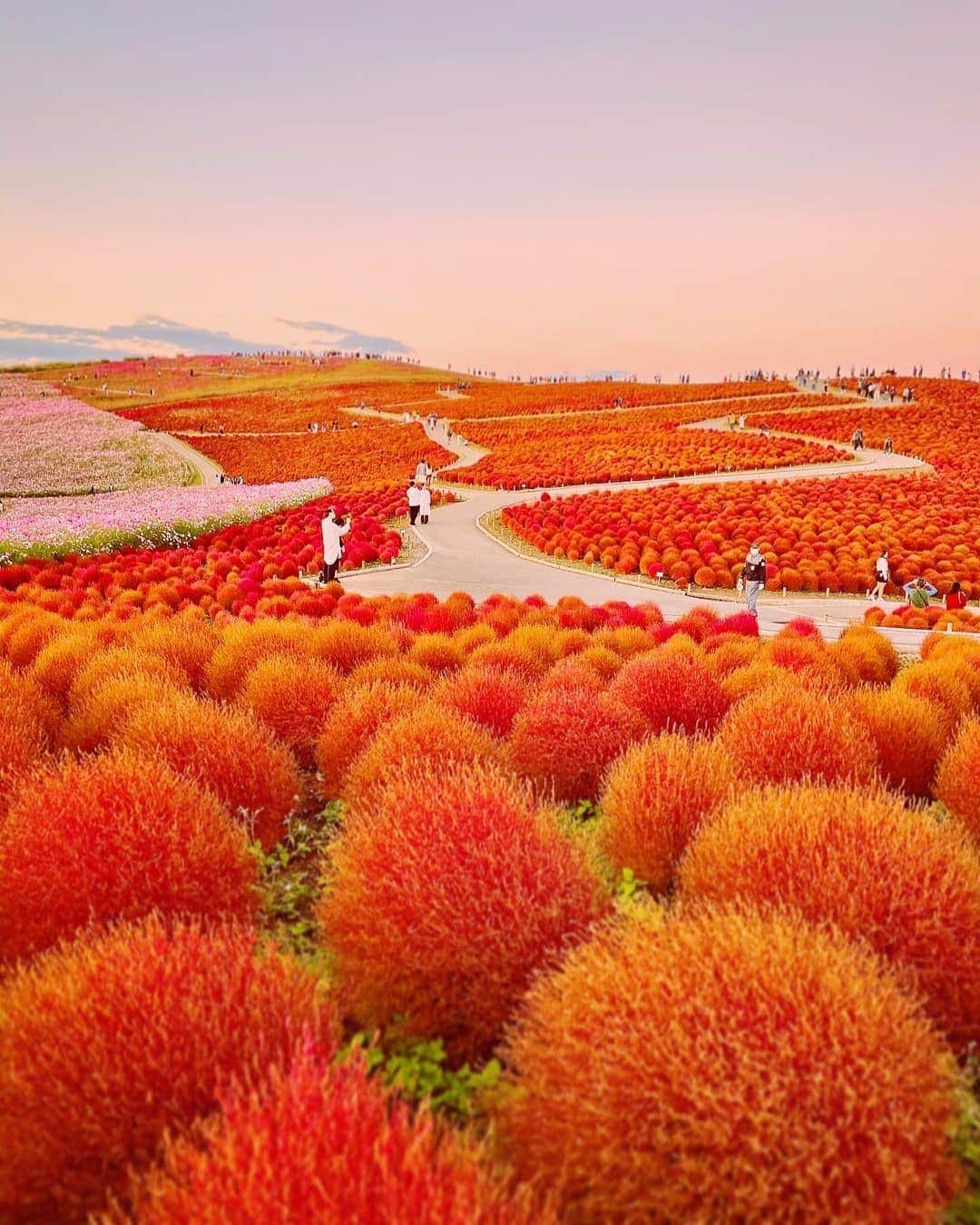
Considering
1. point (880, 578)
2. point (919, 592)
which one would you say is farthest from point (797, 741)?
point (880, 578)

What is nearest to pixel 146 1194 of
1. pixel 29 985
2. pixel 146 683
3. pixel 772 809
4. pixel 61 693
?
pixel 29 985

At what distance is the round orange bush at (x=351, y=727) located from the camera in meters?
5.76

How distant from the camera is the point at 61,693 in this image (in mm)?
7289

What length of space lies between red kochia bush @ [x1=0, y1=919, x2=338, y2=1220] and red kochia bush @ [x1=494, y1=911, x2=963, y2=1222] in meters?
0.77

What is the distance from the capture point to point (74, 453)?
1752 inches

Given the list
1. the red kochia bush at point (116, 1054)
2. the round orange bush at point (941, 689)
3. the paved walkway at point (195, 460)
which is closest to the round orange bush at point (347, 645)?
the round orange bush at point (941, 689)

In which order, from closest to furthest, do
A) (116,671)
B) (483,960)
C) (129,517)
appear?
(483,960) → (116,671) → (129,517)

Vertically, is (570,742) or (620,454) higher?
(620,454)

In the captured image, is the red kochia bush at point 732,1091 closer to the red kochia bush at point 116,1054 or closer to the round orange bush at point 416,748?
the red kochia bush at point 116,1054

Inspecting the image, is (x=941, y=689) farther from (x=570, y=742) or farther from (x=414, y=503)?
(x=414, y=503)

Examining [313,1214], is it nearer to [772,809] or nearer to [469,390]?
[772,809]

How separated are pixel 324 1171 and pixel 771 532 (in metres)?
21.4

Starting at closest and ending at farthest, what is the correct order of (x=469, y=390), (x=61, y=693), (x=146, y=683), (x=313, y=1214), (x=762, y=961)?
(x=313, y=1214) < (x=762, y=961) < (x=146, y=683) < (x=61, y=693) < (x=469, y=390)

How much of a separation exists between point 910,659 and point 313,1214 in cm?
1147
